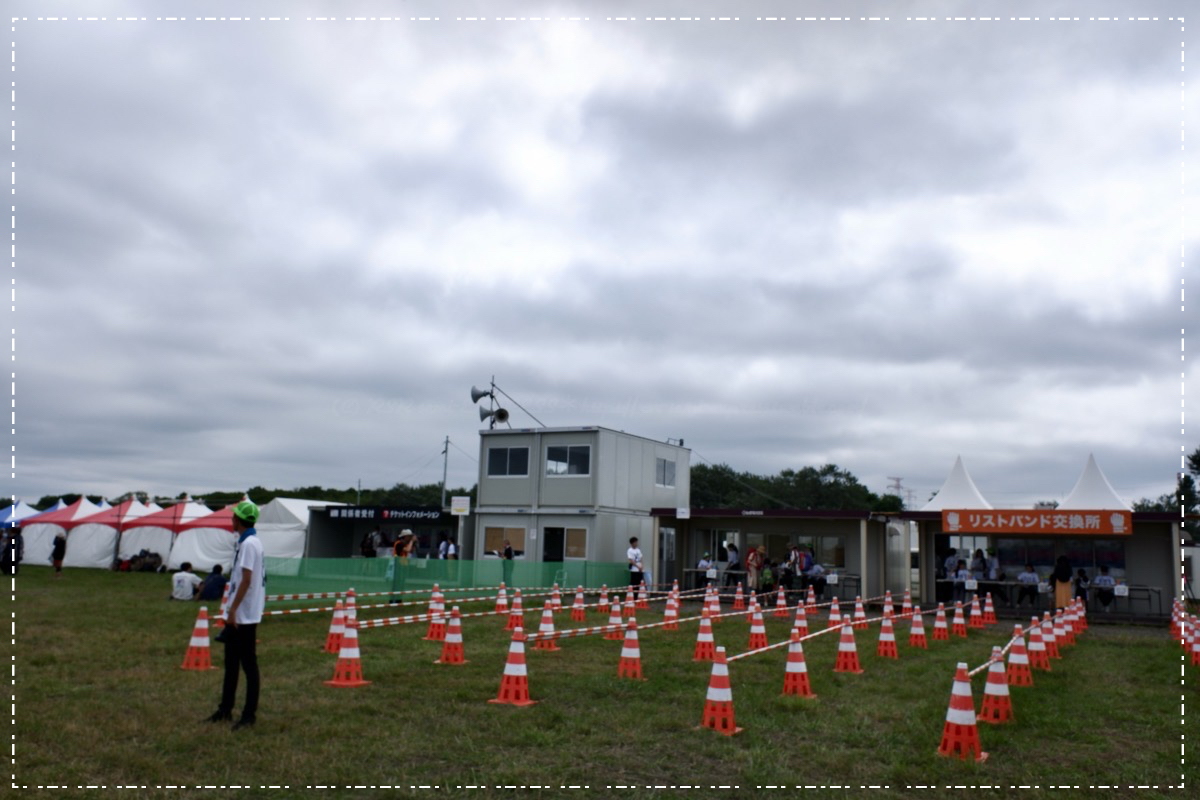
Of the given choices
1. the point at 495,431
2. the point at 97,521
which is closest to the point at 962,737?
the point at 495,431

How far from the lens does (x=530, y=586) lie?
89.9 ft

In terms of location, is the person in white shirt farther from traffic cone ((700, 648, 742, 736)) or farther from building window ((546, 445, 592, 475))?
traffic cone ((700, 648, 742, 736))

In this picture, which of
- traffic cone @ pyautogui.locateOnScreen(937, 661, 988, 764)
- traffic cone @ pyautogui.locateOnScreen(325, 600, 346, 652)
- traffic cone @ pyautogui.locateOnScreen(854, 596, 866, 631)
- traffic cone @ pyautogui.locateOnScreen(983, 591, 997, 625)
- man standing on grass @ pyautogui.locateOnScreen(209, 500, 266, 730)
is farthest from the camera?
traffic cone @ pyautogui.locateOnScreen(983, 591, 997, 625)

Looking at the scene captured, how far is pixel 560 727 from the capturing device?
8.33 metres

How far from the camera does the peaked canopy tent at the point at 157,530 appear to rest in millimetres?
38688

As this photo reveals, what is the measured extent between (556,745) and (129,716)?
396 cm

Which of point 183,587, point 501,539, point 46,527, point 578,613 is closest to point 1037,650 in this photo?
point 578,613

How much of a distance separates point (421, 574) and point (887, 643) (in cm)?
1297

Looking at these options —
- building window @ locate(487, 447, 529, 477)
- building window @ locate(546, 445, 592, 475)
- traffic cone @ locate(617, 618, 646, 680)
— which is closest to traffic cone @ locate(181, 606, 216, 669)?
traffic cone @ locate(617, 618, 646, 680)

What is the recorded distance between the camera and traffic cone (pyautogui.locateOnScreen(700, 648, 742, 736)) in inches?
327

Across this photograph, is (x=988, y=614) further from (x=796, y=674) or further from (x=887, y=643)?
(x=796, y=674)

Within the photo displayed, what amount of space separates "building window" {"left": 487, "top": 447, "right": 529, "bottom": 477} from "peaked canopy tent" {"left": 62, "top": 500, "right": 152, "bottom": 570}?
57.7 ft

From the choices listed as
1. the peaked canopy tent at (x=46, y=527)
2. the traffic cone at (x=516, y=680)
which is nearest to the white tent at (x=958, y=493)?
the traffic cone at (x=516, y=680)

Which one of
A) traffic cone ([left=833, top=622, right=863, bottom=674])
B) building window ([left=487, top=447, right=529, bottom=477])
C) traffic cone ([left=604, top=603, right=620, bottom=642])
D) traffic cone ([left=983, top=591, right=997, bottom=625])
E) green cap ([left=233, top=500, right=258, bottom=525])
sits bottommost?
traffic cone ([left=983, top=591, right=997, bottom=625])
